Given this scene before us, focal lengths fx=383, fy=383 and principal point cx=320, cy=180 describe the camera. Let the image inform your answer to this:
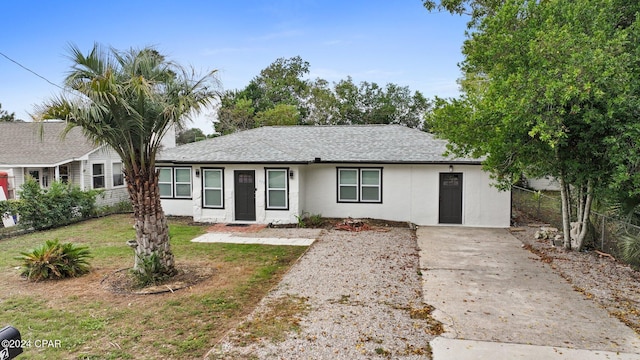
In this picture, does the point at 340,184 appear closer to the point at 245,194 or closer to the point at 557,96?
the point at 245,194

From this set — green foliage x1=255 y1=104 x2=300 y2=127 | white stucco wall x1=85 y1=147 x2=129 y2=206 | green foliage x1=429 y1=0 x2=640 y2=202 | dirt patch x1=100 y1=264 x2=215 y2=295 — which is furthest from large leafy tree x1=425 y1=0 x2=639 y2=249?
green foliage x1=255 y1=104 x2=300 y2=127

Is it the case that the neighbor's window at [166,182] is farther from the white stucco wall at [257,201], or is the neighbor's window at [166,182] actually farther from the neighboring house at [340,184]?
the white stucco wall at [257,201]

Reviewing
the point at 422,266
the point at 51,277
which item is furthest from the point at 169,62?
the point at 422,266

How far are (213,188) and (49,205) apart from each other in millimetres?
5671

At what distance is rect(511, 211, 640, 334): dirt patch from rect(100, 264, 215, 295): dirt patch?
7224 mm

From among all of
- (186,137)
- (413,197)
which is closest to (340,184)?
(413,197)

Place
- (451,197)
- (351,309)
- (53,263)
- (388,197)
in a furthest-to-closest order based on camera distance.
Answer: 1. (388,197)
2. (451,197)
3. (53,263)
4. (351,309)

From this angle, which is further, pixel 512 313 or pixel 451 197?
pixel 451 197

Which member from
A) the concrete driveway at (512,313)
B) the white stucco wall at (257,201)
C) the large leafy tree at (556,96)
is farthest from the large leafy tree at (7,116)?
the concrete driveway at (512,313)

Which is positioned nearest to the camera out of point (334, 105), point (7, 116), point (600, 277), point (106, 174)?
point (600, 277)

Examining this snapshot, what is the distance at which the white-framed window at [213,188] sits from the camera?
47.1 ft

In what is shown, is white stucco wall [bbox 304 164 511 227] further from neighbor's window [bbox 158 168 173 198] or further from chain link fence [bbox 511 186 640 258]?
neighbor's window [bbox 158 168 173 198]

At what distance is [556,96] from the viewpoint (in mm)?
6500

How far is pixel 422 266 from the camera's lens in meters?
8.57
